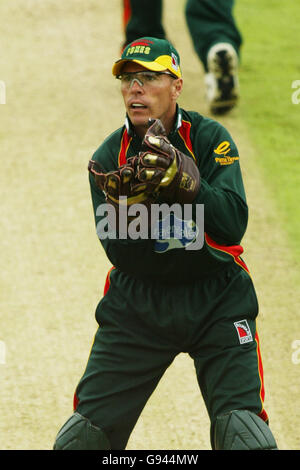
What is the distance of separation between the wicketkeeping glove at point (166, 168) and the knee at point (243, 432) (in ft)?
2.66

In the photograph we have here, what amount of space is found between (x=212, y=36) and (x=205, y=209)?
A: 4.72 m

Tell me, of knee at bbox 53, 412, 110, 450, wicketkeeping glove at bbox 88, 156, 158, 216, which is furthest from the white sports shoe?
knee at bbox 53, 412, 110, 450

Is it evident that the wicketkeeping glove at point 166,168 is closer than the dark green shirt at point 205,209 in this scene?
Yes

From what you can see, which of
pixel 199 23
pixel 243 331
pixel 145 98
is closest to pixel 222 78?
pixel 199 23

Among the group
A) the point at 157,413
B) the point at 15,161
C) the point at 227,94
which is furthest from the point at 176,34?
the point at 157,413

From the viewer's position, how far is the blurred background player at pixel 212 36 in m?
7.75

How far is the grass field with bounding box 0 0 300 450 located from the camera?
4781mm

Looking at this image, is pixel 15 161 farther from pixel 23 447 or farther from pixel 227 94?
pixel 23 447

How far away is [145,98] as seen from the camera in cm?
350

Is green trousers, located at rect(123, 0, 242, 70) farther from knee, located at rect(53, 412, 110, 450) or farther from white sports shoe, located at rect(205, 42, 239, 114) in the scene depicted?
knee, located at rect(53, 412, 110, 450)

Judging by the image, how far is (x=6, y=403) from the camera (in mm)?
4770

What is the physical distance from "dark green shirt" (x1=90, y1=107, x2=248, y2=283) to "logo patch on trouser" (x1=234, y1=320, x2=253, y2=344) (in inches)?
8.6

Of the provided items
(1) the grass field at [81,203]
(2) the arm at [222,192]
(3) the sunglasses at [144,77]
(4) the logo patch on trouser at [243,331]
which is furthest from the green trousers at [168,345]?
(1) the grass field at [81,203]

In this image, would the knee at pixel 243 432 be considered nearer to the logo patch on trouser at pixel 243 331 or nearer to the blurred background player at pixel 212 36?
the logo patch on trouser at pixel 243 331
